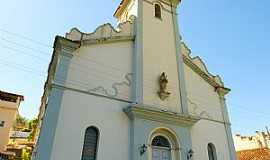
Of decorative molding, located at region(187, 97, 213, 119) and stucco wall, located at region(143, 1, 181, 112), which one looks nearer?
stucco wall, located at region(143, 1, 181, 112)

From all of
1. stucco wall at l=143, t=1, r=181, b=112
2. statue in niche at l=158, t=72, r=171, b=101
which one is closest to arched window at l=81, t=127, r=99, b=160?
stucco wall at l=143, t=1, r=181, b=112

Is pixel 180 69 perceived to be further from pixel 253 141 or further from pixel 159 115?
pixel 253 141

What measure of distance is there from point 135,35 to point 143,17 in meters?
1.60

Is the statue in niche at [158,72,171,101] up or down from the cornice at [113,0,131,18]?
down

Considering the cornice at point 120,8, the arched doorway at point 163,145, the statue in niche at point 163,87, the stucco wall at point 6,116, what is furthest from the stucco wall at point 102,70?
the stucco wall at point 6,116

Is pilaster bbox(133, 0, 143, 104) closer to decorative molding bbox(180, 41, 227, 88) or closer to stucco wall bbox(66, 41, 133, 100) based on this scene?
stucco wall bbox(66, 41, 133, 100)

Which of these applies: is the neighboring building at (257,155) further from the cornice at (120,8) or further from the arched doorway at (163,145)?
the cornice at (120,8)

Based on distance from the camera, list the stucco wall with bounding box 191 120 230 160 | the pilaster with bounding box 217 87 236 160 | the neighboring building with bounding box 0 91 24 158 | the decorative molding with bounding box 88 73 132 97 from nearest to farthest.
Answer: the decorative molding with bounding box 88 73 132 97, the stucco wall with bounding box 191 120 230 160, the pilaster with bounding box 217 87 236 160, the neighboring building with bounding box 0 91 24 158

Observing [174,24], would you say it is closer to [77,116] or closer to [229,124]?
[229,124]

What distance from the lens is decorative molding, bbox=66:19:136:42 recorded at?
32.0ft

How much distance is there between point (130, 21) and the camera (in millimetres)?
12141

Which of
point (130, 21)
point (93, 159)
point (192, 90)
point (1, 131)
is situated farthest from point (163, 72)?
point (1, 131)

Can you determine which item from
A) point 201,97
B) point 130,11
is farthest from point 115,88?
point 130,11

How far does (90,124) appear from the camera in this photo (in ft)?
28.0
